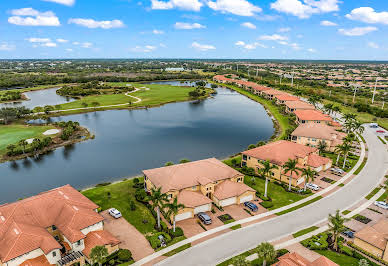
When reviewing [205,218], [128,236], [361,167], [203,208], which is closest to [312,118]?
[361,167]

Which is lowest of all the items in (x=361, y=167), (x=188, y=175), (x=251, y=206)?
(x=251, y=206)

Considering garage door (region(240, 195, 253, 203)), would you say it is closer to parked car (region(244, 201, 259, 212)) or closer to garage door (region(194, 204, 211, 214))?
parked car (region(244, 201, 259, 212))

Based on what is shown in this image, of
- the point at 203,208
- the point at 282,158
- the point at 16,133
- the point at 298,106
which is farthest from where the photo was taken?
the point at 298,106

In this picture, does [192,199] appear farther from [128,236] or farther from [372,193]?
[372,193]

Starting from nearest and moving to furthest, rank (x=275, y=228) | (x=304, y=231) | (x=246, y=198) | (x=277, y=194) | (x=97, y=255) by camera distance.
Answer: (x=97, y=255)
(x=304, y=231)
(x=275, y=228)
(x=246, y=198)
(x=277, y=194)

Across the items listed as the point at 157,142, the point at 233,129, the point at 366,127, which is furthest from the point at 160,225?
the point at 366,127

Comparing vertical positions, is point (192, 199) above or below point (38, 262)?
above

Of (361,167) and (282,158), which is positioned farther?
(361,167)

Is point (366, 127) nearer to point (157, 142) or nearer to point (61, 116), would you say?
point (157, 142)
